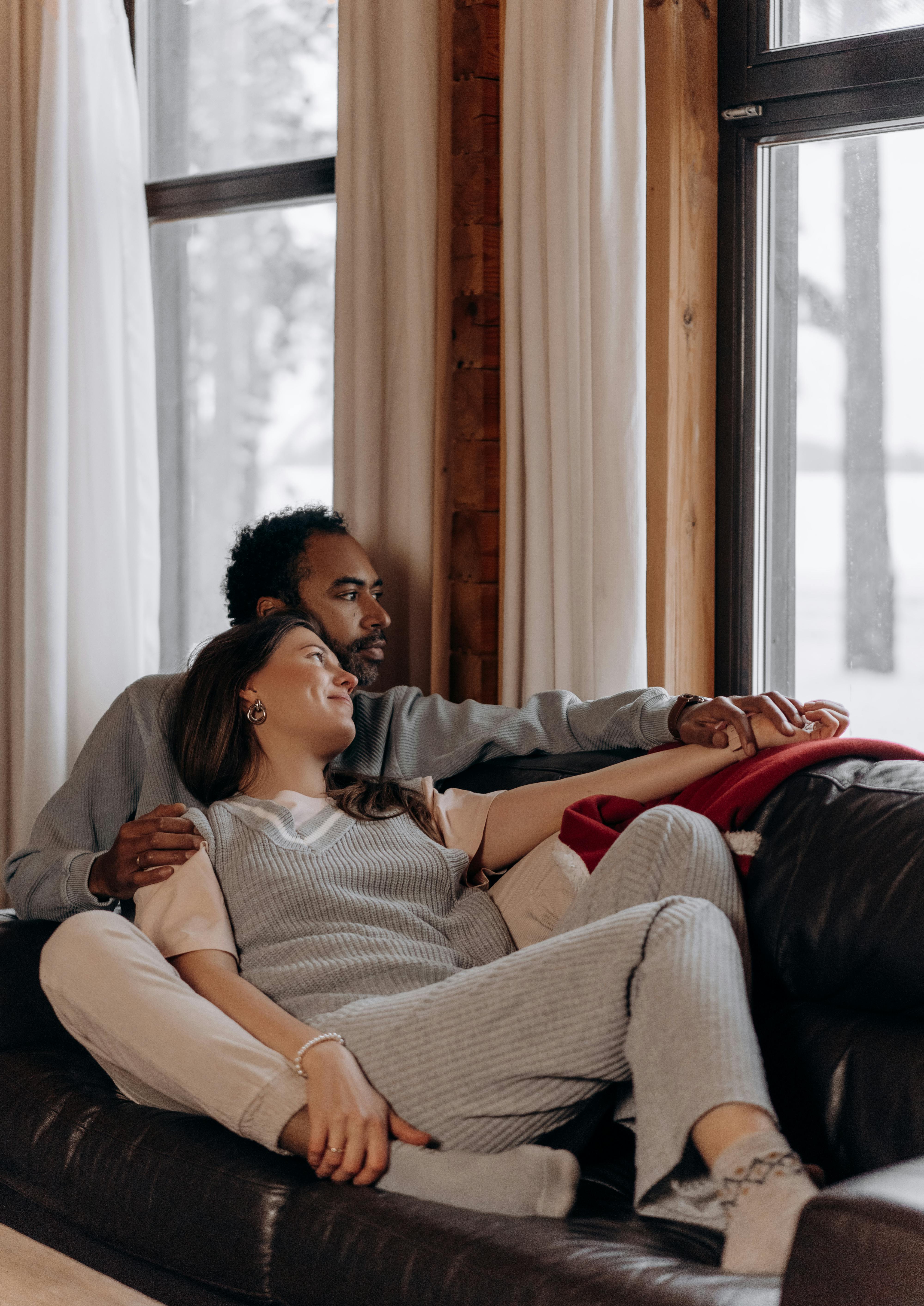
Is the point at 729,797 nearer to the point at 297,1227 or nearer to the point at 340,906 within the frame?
the point at 340,906

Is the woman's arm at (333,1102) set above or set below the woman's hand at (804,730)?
below

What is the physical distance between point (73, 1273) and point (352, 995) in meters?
0.54

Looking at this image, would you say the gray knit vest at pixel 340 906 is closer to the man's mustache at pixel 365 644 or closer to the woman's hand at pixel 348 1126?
the woman's hand at pixel 348 1126

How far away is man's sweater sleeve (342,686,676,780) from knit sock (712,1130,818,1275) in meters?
0.90

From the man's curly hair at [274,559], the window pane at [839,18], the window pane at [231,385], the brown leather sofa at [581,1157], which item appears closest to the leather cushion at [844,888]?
the brown leather sofa at [581,1157]

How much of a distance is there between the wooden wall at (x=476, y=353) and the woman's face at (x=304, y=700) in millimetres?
723

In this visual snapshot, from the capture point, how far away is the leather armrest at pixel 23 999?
1792 millimetres

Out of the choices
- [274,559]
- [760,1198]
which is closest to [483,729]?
[274,559]

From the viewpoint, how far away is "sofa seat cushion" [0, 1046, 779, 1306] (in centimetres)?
115

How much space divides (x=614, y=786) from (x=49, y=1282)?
3.45 ft

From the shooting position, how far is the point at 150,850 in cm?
180

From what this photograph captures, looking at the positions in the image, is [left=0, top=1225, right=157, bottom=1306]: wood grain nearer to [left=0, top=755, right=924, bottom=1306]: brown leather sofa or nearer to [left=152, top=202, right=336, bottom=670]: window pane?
[left=0, top=755, right=924, bottom=1306]: brown leather sofa

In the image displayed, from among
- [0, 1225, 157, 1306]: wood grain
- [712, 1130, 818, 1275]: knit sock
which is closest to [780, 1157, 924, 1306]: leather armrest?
[712, 1130, 818, 1275]: knit sock

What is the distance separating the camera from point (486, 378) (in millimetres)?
2686
